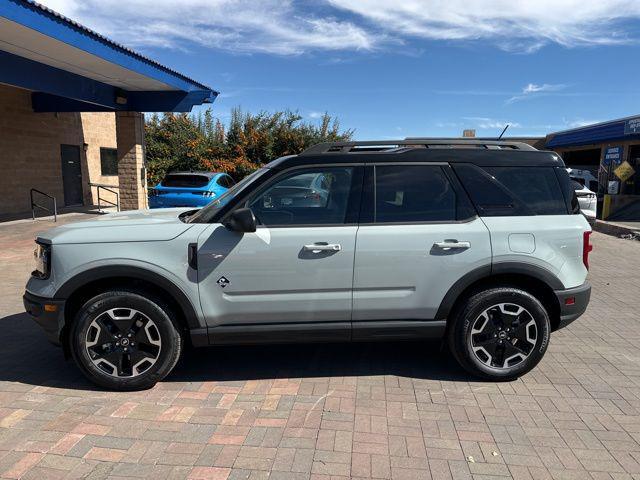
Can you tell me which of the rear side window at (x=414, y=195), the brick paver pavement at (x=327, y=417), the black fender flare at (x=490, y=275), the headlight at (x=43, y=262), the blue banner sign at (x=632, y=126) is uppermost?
the blue banner sign at (x=632, y=126)

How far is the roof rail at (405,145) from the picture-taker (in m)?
3.95

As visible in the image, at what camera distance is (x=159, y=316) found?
11.7ft

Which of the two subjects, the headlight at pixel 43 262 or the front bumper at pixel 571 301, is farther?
the front bumper at pixel 571 301

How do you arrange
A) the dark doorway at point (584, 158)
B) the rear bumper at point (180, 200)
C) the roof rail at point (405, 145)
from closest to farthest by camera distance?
the roof rail at point (405, 145) < the rear bumper at point (180, 200) < the dark doorway at point (584, 158)

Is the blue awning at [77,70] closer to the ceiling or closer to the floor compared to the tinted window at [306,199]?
closer to the ceiling

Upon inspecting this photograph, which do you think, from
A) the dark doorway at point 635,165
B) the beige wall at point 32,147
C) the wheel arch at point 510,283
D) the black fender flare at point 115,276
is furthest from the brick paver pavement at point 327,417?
the dark doorway at point 635,165

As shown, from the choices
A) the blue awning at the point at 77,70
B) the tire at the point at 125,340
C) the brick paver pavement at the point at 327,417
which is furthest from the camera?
the blue awning at the point at 77,70

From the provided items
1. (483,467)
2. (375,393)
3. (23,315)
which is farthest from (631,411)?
(23,315)

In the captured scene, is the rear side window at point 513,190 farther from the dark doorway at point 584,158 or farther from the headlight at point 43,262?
the dark doorway at point 584,158

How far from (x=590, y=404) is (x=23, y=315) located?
561 centimetres

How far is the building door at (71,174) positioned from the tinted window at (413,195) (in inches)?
639

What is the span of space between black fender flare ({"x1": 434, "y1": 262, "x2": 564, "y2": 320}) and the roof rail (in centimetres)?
99

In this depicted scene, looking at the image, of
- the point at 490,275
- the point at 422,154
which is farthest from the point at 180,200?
the point at 490,275

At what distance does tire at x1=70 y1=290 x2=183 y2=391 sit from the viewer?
140 inches
